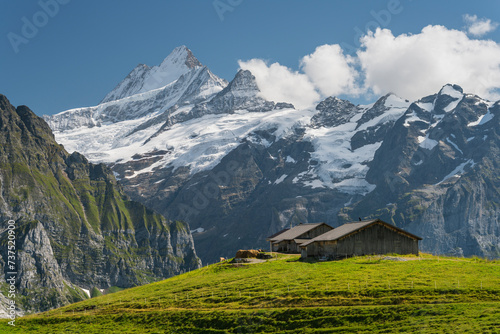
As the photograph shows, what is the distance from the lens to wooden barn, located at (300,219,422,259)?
89.9 metres

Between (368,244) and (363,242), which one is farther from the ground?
(363,242)

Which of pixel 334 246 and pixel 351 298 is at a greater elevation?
pixel 334 246

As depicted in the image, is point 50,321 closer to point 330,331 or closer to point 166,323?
point 166,323

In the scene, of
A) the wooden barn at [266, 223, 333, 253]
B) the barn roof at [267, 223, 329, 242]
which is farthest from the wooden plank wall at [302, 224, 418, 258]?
the barn roof at [267, 223, 329, 242]

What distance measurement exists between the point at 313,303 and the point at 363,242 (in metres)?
36.1

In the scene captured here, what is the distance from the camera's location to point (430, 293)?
5469 centimetres

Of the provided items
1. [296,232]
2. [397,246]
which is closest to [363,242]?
[397,246]

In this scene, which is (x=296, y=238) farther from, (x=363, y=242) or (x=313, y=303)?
(x=313, y=303)

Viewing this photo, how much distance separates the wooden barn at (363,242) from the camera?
89938 mm

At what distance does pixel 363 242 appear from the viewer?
90688 millimetres

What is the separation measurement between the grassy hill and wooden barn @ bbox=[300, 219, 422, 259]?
7.07 meters

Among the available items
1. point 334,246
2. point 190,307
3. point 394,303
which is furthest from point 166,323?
point 334,246

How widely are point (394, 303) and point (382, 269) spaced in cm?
1756

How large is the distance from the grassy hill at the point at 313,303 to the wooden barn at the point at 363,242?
278 inches
